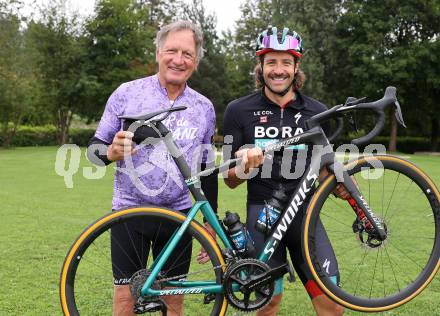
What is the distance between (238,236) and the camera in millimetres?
3584

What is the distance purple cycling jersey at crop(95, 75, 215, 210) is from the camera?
3.64m

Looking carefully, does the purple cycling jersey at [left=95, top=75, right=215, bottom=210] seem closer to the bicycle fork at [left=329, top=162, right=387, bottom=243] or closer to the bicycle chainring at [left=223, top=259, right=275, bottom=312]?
the bicycle chainring at [left=223, top=259, right=275, bottom=312]

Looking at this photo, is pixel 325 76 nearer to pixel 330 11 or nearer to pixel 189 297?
pixel 330 11

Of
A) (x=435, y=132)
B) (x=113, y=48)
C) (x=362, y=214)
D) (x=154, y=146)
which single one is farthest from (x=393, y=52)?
(x=154, y=146)

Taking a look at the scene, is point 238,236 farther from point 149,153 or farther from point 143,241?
point 149,153

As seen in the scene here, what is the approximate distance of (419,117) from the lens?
46.1 m

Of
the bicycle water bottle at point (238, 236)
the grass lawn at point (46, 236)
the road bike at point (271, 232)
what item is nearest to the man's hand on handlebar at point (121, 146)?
the road bike at point (271, 232)

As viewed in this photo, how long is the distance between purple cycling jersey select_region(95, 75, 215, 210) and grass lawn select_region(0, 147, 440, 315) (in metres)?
2.09

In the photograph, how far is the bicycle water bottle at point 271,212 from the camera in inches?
142

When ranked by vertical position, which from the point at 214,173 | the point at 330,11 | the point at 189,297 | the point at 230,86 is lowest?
the point at 189,297

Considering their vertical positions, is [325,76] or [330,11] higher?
[330,11]

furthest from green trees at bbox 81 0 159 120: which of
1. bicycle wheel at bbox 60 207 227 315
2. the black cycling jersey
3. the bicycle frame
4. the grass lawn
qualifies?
the bicycle frame

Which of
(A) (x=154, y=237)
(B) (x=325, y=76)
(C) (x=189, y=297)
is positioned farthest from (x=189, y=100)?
(B) (x=325, y=76)

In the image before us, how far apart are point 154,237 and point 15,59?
4192cm
